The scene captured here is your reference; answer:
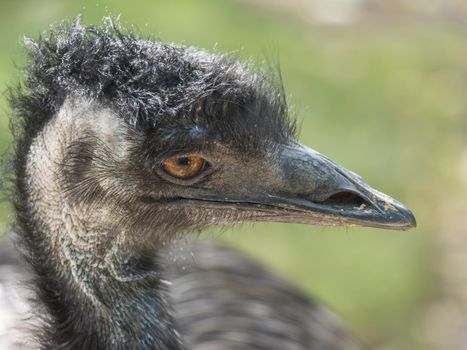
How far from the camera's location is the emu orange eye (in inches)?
96.6

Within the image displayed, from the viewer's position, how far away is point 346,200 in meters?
2.49

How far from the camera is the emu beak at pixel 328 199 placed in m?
2.45

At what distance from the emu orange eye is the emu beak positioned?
0.55 ft

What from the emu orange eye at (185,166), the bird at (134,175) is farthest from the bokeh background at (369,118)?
the emu orange eye at (185,166)

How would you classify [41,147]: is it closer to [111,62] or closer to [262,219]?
[111,62]

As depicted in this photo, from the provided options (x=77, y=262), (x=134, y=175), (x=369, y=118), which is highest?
(x=369, y=118)

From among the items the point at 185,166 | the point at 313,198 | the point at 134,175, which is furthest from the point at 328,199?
the point at 134,175

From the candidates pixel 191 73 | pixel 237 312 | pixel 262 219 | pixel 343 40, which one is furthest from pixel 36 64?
pixel 343 40

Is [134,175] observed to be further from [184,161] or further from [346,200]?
[346,200]

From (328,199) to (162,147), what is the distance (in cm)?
40

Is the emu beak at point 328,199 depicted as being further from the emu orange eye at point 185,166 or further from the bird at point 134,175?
the emu orange eye at point 185,166

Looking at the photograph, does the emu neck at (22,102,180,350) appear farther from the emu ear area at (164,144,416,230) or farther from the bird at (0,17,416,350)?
the emu ear area at (164,144,416,230)

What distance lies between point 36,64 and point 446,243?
3.26 metres

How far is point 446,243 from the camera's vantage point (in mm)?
5352
